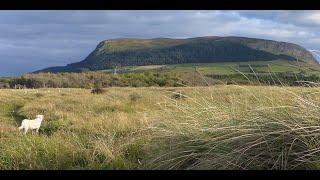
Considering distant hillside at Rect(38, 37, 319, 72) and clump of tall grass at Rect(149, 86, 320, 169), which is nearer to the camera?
clump of tall grass at Rect(149, 86, 320, 169)

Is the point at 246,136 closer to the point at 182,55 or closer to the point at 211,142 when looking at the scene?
the point at 211,142

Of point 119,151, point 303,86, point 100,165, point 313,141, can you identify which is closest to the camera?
point 313,141

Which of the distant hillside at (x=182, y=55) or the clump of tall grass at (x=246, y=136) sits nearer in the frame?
the clump of tall grass at (x=246, y=136)

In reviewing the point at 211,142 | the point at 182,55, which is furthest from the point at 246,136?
the point at 182,55

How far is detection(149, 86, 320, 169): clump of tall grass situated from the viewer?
4.14 meters

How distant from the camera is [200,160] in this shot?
4359mm

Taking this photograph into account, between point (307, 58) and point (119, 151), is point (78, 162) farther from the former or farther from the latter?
point (307, 58)

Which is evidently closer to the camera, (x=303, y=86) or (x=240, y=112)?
(x=240, y=112)

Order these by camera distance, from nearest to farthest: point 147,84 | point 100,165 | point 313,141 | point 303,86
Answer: point 313,141
point 100,165
point 303,86
point 147,84

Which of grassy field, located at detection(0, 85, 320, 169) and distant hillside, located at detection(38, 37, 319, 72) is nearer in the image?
grassy field, located at detection(0, 85, 320, 169)

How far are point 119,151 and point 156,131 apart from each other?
0.39 metres

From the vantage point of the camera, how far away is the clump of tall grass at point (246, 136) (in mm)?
4145

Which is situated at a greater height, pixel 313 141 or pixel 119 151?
pixel 313 141
